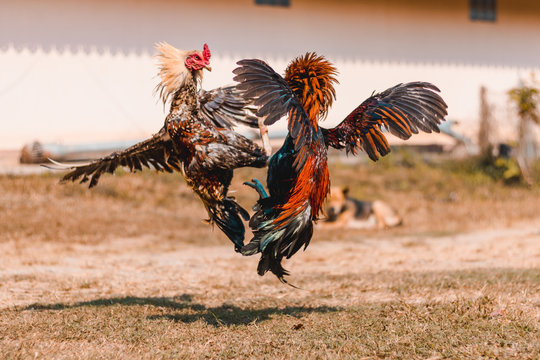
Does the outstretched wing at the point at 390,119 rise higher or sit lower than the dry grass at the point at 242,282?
higher

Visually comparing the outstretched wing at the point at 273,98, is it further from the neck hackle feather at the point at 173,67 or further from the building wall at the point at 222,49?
the building wall at the point at 222,49

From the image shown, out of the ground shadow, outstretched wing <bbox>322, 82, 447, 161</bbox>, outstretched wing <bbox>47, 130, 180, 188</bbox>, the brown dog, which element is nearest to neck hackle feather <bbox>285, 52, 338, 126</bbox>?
outstretched wing <bbox>322, 82, 447, 161</bbox>

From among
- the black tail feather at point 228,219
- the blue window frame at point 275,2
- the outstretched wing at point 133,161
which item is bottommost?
the black tail feather at point 228,219

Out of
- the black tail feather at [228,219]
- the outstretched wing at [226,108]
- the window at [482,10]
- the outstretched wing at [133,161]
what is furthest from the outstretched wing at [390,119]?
the window at [482,10]

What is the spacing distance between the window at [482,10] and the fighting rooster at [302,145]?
54.7 ft

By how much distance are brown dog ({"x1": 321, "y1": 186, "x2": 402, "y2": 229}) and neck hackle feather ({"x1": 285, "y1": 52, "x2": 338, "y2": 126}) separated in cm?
806

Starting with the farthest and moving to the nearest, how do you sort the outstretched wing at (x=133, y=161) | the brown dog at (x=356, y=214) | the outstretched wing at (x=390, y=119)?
the brown dog at (x=356, y=214) < the outstretched wing at (x=133, y=161) < the outstretched wing at (x=390, y=119)

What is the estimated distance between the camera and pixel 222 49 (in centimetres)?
1708

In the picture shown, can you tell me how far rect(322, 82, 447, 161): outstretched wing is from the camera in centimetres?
513

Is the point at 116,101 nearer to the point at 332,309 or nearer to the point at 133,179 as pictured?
the point at 133,179

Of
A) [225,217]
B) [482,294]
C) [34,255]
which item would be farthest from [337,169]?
[225,217]

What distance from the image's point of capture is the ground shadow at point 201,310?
5.80 metres

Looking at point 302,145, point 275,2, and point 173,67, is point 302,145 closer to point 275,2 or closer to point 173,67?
point 173,67

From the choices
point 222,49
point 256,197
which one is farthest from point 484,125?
point 222,49
